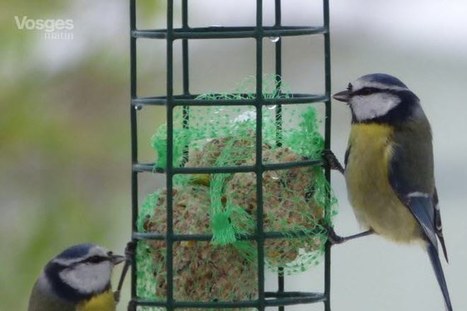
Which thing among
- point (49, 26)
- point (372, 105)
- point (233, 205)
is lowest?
point (233, 205)

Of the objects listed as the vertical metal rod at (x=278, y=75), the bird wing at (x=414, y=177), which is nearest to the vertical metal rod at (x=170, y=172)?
the vertical metal rod at (x=278, y=75)

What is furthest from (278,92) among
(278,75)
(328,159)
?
(328,159)

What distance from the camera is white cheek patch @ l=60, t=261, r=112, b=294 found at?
6039mm

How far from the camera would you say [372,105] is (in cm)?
631

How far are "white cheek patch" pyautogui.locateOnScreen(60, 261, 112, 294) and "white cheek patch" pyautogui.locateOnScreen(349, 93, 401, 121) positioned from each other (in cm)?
139

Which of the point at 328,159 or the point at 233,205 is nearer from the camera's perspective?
the point at 233,205

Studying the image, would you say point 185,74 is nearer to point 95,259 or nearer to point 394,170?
point 95,259

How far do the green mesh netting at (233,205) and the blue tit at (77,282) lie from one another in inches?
9.0

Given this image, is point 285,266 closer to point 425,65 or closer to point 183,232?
point 183,232

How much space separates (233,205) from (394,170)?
113 cm

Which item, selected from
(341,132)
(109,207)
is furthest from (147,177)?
(341,132)

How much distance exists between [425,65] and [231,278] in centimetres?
463

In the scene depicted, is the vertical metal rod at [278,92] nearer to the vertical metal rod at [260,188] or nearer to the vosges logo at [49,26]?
the vertical metal rod at [260,188]

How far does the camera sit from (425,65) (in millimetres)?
9922
